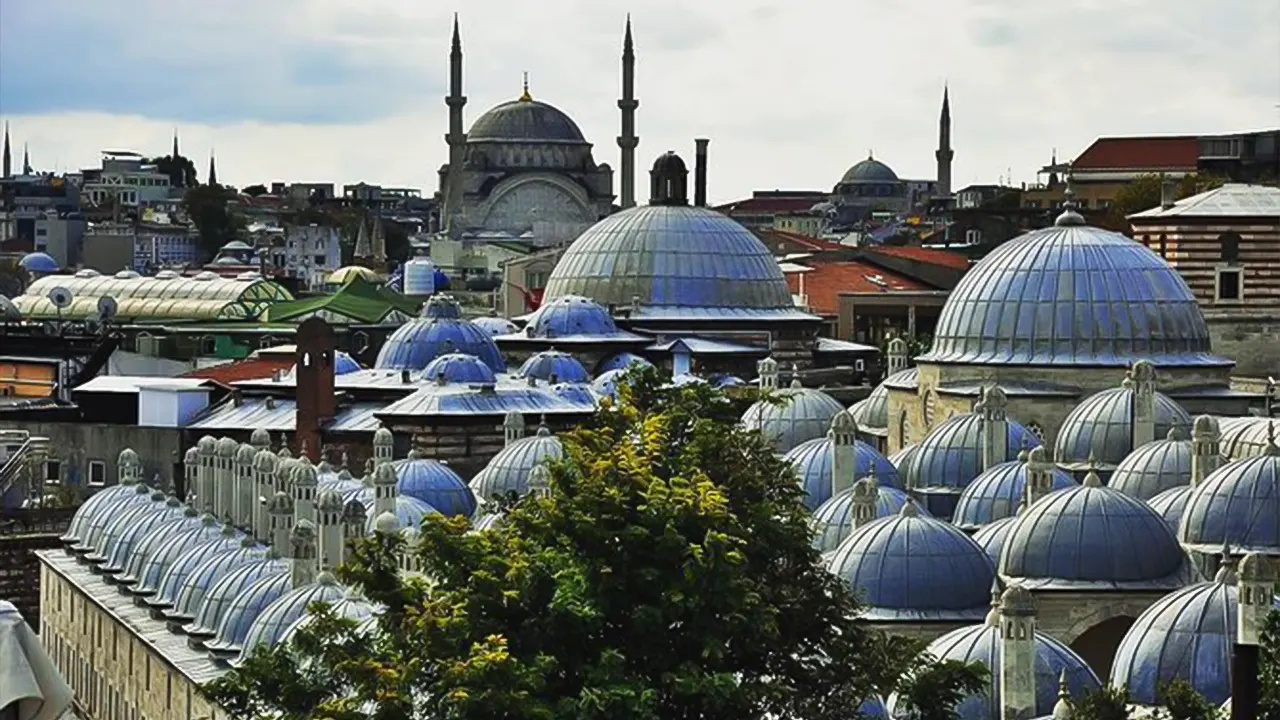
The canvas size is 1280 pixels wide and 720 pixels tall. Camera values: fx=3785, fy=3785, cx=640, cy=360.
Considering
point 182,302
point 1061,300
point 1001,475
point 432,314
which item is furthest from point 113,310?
point 1001,475

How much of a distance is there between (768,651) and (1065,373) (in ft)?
78.8

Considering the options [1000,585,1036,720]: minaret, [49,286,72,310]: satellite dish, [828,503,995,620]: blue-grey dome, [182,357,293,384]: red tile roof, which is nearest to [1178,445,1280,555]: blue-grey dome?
[828,503,995,620]: blue-grey dome

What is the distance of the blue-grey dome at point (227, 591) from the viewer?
43.1 m

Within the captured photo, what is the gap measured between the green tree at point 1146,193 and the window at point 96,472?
2755cm

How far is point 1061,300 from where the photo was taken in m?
49.9

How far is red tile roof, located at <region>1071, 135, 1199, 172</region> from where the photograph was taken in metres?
126

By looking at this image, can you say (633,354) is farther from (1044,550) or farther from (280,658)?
(280,658)

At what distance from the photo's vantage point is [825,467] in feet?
146

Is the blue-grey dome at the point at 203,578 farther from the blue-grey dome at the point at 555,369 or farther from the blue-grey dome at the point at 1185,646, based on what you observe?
the blue-grey dome at the point at 555,369

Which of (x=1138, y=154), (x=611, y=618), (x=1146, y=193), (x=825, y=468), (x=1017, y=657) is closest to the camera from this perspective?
(x=611, y=618)

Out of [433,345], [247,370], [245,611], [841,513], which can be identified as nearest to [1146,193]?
[247,370]

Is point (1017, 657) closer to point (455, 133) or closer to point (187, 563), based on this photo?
point (187, 563)

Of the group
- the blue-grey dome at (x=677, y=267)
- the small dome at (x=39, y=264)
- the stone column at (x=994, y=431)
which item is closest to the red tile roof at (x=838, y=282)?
the blue-grey dome at (x=677, y=267)

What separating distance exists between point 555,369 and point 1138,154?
224 feet
